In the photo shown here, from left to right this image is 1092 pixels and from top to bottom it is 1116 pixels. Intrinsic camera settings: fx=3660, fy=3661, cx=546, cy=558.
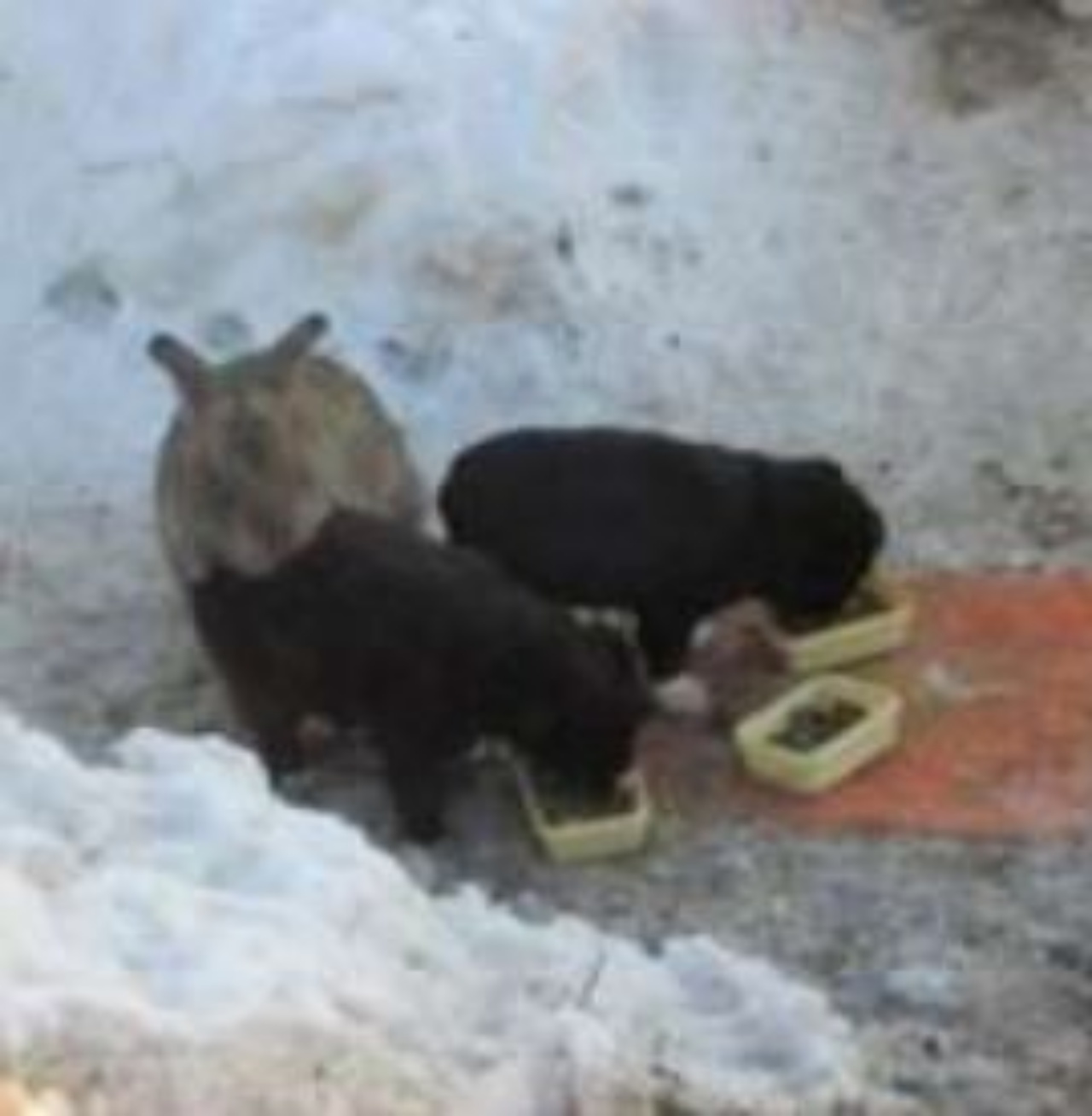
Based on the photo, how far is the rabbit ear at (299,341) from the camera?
8250 mm

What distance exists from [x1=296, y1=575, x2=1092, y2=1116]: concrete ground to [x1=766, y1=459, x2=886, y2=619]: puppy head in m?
0.19

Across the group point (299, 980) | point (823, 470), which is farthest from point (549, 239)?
point (299, 980)

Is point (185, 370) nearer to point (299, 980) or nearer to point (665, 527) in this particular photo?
point (665, 527)

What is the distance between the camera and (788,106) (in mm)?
9984

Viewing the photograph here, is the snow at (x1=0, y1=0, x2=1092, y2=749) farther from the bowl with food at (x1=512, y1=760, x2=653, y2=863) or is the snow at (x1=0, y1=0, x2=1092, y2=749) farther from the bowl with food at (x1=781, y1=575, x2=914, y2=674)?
the bowl with food at (x1=512, y1=760, x2=653, y2=863)

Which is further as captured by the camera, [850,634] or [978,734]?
[850,634]

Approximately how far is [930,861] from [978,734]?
2.09ft

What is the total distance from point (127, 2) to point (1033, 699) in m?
3.57

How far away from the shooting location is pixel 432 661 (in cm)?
752

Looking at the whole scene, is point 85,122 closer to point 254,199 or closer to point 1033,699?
point 254,199

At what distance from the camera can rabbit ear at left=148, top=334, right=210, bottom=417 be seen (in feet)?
26.6

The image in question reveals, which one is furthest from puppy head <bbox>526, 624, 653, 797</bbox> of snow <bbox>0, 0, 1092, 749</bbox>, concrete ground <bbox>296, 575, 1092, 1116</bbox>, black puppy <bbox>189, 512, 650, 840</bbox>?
snow <bbox>0, 0, 1092, 749</bbox>

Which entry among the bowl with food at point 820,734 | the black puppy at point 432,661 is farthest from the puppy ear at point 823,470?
the black puppy at point 432,661

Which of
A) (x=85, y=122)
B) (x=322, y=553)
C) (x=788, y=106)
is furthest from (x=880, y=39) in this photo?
(x=322, y=553)
